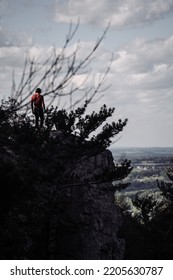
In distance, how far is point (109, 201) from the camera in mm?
23094

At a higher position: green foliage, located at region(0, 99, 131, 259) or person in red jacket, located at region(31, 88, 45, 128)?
person in red jacket, located at region(31, 88, 45, 128)

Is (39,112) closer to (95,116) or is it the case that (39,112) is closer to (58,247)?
(95,116)

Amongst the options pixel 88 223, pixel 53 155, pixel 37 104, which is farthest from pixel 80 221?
pixel 37 104

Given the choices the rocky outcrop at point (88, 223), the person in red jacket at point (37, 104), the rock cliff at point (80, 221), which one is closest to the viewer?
the person in red jacket at point (37, 104)

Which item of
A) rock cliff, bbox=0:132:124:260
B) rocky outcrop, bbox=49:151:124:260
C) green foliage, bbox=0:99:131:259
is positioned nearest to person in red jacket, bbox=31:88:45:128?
green foliage, bbox=0:99:131:259

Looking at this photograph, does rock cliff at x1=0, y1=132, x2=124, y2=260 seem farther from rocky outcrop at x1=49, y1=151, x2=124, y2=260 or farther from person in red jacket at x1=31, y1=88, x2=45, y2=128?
person in red jacket at x1=31, y1=88, x2=45, y2=128

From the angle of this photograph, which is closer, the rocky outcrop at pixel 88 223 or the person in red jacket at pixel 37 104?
the person in red jacket at pixel 37 104

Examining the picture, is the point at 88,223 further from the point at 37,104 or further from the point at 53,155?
the point at 37,104

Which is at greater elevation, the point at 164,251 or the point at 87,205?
the point at 87,205

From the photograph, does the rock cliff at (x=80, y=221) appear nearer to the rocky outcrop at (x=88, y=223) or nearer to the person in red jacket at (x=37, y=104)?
the rocky outcrop at (x=88, y=223)

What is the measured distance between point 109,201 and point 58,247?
4989 mm

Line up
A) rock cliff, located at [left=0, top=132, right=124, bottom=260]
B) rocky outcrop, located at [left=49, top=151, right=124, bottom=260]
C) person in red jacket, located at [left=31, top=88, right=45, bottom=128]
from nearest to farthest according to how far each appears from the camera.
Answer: person in red jacket, located at [left=31, top=88, right=45, bottom=128] < rock cliff, located at [left=0, top=132, right=124, bottom=260] < rocky outcrop, located at [left=49, top=151, right=124, bottom=260]

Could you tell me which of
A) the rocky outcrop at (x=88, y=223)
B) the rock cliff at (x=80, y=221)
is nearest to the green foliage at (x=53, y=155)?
the rock cliff at (x=80, y=221)
